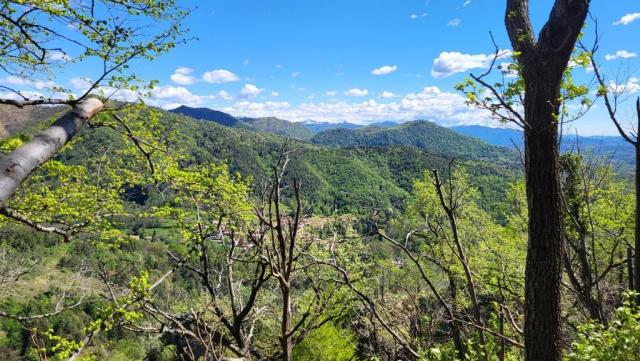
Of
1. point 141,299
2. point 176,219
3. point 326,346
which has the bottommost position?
point 326,346

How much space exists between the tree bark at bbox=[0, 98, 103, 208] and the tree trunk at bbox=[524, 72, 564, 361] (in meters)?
4.46

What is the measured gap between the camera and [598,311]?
23.9ft

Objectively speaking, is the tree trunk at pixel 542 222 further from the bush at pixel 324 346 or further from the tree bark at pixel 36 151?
the bush at pixel 324 346

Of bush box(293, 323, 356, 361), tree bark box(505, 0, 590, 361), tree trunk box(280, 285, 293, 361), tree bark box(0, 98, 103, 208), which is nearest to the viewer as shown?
tree trunk box(280, 285, 293, 361)

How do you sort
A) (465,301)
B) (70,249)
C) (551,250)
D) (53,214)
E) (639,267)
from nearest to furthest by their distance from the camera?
1. (551,250)
2. (639,267)
3. (53,214)
4. (465,301)
5. (70,249)

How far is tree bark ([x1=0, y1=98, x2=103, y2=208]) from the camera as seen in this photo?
273cm

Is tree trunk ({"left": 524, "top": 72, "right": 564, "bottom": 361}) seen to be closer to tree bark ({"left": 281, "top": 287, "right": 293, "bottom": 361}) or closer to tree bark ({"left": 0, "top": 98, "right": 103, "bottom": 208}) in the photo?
tree bark ({"left": 281, "top": 287, "right": 293, "bottom": 361})

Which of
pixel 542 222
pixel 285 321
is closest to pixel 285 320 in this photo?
pixel 285 321

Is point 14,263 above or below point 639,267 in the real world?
below

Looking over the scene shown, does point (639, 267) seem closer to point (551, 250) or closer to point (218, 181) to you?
point (551, 250)

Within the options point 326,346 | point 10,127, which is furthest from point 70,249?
point 10,127

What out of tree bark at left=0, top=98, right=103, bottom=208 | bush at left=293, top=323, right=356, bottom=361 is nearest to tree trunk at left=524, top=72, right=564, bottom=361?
tree bark at left=0, top=98, right=103, bottom=208

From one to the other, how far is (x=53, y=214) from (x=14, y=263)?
4662 millimetres

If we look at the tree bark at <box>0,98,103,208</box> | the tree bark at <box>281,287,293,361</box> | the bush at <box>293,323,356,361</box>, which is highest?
the tree bark at <box>0,98,103,208</box>
